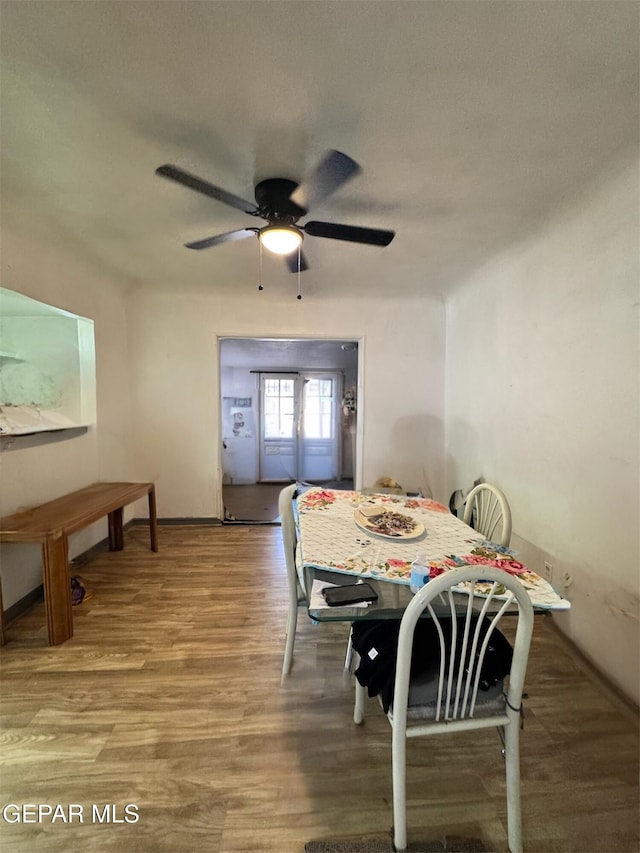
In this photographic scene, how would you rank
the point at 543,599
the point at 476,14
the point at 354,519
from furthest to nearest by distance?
1. the point at 354,519
2. the point at 543,599
3. the point at 476,14

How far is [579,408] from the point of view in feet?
5.96

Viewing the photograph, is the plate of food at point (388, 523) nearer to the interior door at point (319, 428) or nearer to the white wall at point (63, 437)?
the white wall at point (63, 437)

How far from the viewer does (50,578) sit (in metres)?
1.83

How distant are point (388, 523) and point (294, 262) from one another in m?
1.84

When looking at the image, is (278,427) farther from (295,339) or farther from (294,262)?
(294,262)

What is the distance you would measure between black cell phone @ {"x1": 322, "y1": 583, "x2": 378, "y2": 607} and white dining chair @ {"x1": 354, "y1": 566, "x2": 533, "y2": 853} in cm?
17

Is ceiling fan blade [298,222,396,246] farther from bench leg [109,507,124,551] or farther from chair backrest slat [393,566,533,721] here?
bench leg [109,507,124,551]

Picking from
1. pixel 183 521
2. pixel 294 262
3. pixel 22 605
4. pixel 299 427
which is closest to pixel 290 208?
pixel 294 262

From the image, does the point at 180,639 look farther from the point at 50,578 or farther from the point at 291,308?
the point at 291,308

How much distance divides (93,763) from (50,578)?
918 mm

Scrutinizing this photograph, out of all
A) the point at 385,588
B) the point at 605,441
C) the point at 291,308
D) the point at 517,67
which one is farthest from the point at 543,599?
the point at 291,308

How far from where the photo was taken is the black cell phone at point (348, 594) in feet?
3.59

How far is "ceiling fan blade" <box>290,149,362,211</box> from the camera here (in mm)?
1314

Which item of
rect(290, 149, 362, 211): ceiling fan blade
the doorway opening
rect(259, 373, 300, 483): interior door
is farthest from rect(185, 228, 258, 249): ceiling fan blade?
rect(259, 373, 300, 483): interior door
